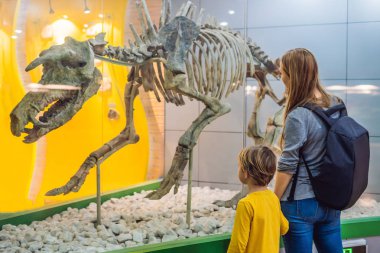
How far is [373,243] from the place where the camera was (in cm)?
406

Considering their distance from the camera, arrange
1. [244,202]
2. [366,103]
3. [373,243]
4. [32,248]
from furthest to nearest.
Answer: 1. [366,103]
2. [373,243]
3. [32,248]
4. [244,202]

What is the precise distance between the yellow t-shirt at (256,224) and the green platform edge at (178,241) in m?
0.90

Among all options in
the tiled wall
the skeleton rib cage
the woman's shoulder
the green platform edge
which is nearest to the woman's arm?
the woman's shoulder

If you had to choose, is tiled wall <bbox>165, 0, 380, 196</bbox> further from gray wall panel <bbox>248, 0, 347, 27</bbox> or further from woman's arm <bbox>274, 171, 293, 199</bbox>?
woman's arm <bbox>274, 171, 293, 199</bbox>

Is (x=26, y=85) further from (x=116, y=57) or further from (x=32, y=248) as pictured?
(x=32, y=248)

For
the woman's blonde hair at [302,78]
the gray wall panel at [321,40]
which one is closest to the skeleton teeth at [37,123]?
the woman's blonde hair at [302,78]

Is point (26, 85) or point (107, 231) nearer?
point (26, 85)

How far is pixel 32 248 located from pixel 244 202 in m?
1.66

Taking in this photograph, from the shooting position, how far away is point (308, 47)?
504cm

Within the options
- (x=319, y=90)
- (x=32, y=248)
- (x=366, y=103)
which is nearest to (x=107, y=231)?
(x=32, y=248)

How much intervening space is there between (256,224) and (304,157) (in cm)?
43

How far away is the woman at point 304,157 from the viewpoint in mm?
2391

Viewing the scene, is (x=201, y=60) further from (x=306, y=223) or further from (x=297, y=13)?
(x=306, y=223)

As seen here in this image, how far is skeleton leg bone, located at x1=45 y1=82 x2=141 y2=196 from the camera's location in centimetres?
380
